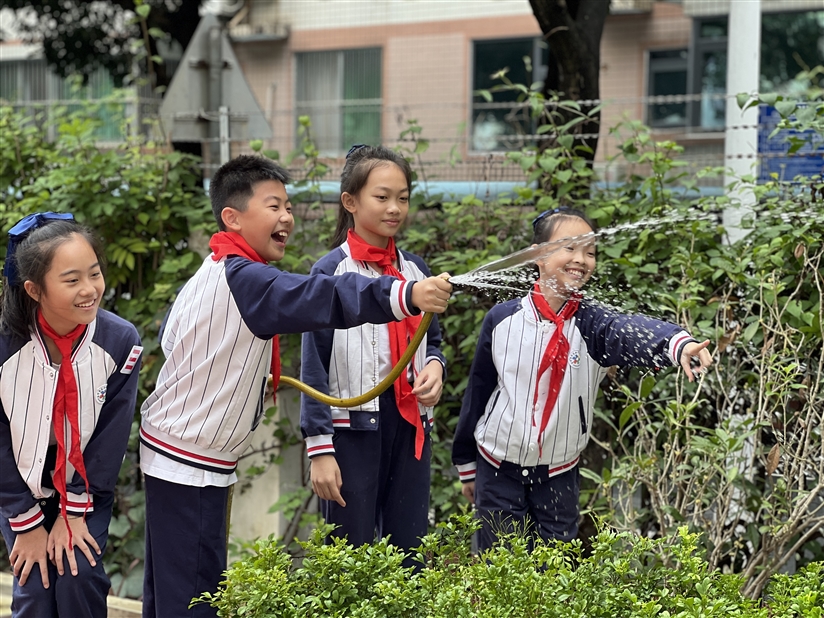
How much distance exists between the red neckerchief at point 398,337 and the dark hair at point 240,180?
35 cm

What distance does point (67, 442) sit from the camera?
3.22 meters

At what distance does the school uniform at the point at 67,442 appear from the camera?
317 centimetres

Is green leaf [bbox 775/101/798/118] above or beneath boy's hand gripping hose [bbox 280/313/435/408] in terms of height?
above

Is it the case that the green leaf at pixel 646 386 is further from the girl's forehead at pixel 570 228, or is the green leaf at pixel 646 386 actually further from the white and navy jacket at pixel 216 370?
the white and navy jacket at pixel 216 370

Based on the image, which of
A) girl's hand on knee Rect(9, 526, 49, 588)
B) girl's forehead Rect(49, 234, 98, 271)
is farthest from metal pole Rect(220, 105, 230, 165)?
girl's hand on knee Rect(9, 526, 49, 588)

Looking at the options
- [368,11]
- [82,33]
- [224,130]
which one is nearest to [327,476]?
[224,130]

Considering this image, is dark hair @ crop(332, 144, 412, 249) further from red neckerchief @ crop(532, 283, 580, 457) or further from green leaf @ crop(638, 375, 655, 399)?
green leaf @ crop(638, 375, 655, 399)

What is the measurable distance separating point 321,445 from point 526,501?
78cm

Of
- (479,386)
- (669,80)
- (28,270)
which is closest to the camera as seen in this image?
(28,270)

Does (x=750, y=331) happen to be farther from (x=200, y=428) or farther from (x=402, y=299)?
(x=200, y=428)

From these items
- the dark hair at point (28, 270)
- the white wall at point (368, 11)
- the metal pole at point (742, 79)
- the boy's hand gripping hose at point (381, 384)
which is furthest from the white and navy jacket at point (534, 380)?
the white wall at point (368, 11)

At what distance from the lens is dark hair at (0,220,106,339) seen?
315 cm

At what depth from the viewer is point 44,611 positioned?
3.20 metres

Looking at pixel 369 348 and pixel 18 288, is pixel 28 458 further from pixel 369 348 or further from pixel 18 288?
pixel 369 348
